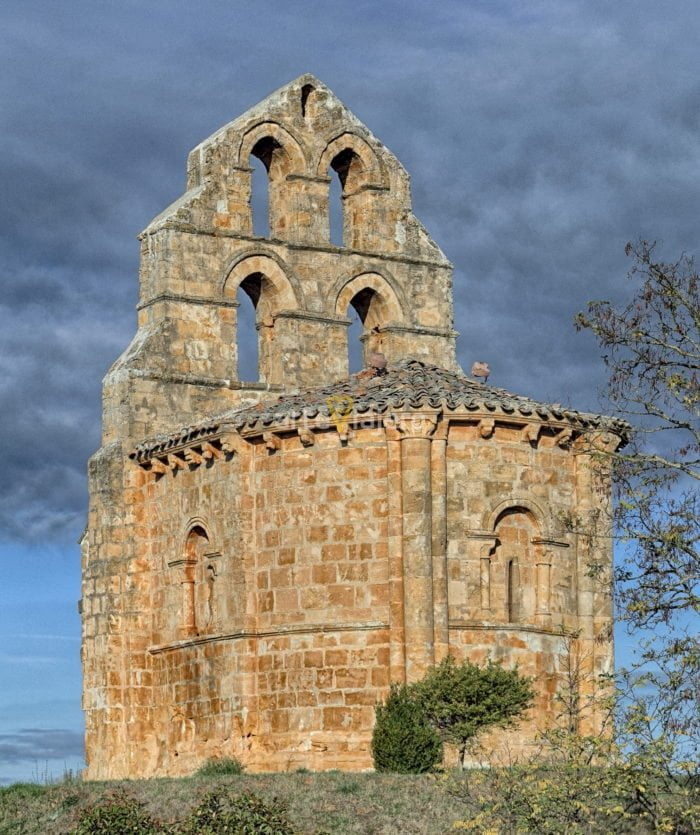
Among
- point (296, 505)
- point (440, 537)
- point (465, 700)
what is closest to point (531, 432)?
point (440, 537)

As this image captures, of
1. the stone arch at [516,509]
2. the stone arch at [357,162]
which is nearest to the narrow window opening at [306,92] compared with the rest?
the stone arch at [357,162]

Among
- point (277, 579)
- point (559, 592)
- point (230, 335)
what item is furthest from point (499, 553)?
point (230, 335)

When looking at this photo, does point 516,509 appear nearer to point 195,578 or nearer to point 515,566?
point 515,566

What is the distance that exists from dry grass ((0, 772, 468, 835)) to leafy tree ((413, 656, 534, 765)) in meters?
1.43

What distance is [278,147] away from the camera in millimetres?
41281

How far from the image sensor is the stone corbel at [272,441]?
34906mm

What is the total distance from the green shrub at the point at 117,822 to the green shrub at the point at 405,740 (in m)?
5.40

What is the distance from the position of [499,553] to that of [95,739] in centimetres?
934

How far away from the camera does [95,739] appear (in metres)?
39.0

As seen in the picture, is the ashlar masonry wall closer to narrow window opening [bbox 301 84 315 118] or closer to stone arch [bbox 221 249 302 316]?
stone arch [bbox 221 249 302 316]

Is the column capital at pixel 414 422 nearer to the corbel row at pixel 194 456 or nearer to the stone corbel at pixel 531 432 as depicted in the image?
the stone corbel at pixel 531 432

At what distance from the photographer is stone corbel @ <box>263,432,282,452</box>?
1374 inches

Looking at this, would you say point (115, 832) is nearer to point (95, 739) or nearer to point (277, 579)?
point (277, 579)

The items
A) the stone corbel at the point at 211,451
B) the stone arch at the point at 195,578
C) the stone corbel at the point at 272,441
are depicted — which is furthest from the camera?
the stone arch at the point at 195,578
